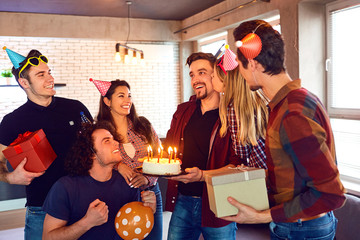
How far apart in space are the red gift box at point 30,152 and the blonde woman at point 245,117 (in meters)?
1.16

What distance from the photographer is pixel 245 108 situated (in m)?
→ 2.03

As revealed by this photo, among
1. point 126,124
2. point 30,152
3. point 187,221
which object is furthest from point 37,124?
point 187,221

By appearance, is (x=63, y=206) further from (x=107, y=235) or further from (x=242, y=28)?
(x=242, y=28)

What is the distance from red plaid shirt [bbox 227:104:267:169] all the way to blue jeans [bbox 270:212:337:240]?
0.53 meters

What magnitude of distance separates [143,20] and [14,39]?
3.02 metres

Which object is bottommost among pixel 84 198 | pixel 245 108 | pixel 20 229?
pixel 20 229

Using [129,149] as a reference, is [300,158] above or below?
above

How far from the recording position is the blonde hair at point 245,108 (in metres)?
2.00

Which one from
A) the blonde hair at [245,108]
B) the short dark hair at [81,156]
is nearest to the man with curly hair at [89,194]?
the short dark hair at [81,156]

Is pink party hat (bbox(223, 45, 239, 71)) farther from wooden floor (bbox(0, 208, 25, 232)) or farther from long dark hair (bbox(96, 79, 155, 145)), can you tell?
wooden floor (bbox(0, 208, 25, 232))

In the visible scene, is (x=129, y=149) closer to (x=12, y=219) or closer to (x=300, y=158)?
(x=300, y=158)

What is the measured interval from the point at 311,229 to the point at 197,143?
1.15m

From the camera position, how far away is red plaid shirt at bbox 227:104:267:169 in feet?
6.47

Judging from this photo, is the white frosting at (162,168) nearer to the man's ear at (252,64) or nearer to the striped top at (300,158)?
the striped top at (300,158)
